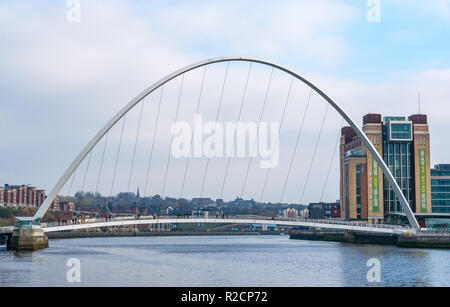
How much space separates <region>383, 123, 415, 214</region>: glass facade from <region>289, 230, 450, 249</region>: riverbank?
7950mm

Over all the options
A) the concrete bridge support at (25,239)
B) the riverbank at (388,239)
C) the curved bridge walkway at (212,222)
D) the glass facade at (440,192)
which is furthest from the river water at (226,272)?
the glass facade at (440,192)

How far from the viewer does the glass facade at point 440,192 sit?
10375 centimetres

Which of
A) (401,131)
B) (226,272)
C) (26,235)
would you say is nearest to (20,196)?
(401,131)

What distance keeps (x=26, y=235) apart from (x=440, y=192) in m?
70.5

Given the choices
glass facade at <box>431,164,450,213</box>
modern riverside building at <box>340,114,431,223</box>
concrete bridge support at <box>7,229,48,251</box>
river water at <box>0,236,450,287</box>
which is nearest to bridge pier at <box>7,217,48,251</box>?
concrete bridge support at <box>7,229,48,251</box>

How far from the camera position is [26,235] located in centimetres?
5766

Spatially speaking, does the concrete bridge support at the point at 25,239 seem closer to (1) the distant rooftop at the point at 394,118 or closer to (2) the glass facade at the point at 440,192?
(1) the distant rooftop at the point at 394,118

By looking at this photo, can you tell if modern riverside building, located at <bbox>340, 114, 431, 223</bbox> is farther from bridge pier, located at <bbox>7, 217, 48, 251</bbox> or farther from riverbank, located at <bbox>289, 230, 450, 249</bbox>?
bridge pier, located at <bbox>7, 217, 48, 251</bbox>

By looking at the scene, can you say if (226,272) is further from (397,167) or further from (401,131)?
(401,131)

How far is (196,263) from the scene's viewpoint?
158 feet

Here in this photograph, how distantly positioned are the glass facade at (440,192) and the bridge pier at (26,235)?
67387mm

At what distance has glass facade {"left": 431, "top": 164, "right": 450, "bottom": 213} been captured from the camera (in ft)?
340

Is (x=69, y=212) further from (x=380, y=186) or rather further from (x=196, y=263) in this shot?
(x=196, y=263)

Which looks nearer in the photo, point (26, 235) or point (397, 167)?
point (26, 235)
